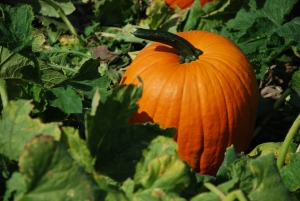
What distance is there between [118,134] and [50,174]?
37cm

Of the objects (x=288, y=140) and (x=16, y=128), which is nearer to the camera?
(x=16, y=128)

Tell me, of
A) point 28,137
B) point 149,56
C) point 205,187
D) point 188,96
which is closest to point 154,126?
point 205,187

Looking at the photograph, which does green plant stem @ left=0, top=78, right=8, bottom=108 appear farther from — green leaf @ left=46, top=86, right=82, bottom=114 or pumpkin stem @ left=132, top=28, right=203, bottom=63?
pumpkin stem @ left=132, top=28, right=203, bottom=63

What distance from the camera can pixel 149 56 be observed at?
9.20 ft

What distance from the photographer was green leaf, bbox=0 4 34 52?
93.7 inches

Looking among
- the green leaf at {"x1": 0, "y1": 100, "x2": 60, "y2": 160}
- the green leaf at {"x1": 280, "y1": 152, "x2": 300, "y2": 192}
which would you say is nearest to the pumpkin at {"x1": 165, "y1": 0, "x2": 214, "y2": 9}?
the green leaf at {"x1": 280, "y1": 152, "x2": 300, "y2": 192}

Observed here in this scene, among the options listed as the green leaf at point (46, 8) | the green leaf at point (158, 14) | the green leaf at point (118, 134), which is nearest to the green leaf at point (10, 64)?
the green leaf at point (118, 134)

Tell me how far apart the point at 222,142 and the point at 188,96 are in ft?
0.93

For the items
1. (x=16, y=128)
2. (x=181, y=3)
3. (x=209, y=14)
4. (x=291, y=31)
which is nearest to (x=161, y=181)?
(x=16, y=128)

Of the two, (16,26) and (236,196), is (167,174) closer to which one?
(236,196)

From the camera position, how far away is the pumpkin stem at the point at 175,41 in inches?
106

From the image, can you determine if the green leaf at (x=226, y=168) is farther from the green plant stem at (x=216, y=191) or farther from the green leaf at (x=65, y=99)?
the green leaf at (x=65, y=99)

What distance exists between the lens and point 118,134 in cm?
186

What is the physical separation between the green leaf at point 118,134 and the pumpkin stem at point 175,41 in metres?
0.89
